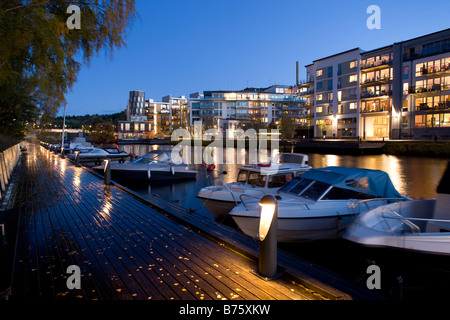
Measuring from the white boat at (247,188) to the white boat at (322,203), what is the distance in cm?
140

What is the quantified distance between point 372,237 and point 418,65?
173 feet

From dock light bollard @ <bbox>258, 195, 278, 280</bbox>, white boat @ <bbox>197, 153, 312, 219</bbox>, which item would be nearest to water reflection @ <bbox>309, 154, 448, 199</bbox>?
white boat @ <bbox>197, 153, 312, 219</bbox>

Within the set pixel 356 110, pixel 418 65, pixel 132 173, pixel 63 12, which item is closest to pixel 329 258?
pixel 63 12

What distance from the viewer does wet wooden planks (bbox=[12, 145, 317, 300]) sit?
3848 mm

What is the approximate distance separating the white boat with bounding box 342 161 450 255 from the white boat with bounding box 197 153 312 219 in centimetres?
399

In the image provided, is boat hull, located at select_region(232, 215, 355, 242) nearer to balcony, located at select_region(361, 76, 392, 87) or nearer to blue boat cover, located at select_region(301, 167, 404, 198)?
blue boat cover, located at select_region(301, 167, 404, 198)

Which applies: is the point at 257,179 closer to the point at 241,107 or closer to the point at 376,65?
the point at 376,65

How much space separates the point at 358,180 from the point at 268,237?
658 centimetres

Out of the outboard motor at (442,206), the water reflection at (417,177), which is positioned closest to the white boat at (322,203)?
the outboard motor at (442,206)

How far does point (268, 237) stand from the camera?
4215mm

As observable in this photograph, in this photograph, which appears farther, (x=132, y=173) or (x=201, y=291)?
(x=132, y=173)

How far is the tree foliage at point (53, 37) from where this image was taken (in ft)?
22.8

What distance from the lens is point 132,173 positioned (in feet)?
74.0
